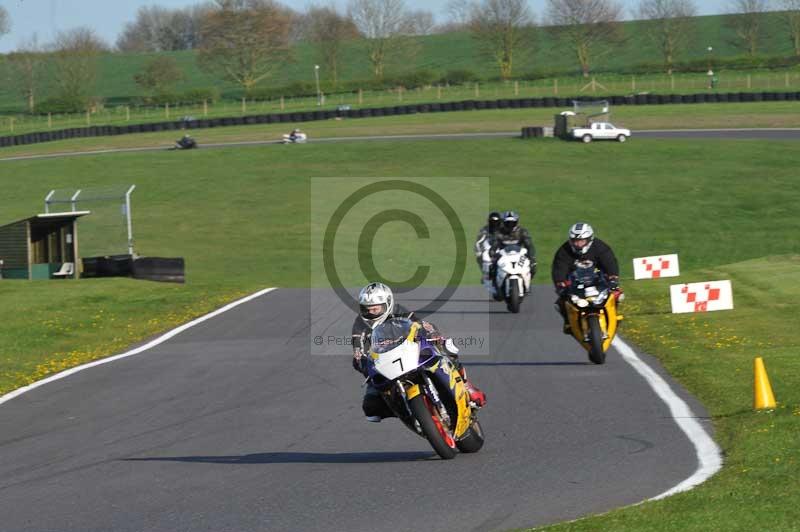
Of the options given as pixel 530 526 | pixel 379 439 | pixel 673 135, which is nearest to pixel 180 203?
pixel 673 135

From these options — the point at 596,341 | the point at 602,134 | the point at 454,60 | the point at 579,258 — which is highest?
the point at 454,60

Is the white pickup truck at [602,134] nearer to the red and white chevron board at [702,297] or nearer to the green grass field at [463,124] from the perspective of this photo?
the green grass field at [463,124]

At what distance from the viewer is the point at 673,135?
6222cm

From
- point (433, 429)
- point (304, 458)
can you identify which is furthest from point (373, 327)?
point (304, 458)

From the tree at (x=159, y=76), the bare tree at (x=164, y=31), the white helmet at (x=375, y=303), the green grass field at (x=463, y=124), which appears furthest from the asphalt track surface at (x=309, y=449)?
the bare tree at (x=164, y=31)

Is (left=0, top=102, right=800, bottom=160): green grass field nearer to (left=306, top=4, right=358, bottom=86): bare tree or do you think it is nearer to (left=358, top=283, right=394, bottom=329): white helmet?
(left=306, top=4, right=358, bottom=86): bare tree

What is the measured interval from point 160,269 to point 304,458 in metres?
21.0

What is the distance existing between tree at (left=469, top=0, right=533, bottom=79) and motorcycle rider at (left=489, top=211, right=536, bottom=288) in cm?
8205

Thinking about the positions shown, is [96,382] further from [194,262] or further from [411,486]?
[194,262]

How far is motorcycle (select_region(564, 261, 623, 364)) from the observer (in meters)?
14.8

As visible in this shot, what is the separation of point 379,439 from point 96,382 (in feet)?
19.5

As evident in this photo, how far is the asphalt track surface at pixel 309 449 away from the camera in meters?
8.14

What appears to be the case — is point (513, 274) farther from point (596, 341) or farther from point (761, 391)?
point (761, 391)

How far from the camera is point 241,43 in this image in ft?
361
